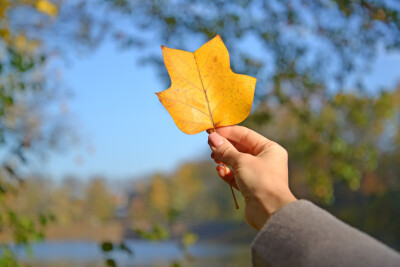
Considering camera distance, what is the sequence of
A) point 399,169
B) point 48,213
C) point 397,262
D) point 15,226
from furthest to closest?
1. point 399,169
2. point 48,213
3. point 15,226
4. point 397,262

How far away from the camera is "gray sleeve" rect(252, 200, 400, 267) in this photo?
54cm

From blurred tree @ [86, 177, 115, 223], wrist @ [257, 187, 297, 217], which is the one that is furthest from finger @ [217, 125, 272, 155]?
blurred tree @ [86, 177, 115, 223]

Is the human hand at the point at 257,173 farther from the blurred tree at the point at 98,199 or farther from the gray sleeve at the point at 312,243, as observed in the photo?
the blurred tree at the point at 98,199

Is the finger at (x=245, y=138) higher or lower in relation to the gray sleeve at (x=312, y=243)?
higher

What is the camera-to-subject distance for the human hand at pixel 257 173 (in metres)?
0.65

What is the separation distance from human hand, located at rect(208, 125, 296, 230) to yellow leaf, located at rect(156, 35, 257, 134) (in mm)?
45

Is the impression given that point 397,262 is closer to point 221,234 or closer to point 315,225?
point 315,225

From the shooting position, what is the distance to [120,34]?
4812 mm

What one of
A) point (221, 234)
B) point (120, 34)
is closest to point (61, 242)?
point (221, 234)

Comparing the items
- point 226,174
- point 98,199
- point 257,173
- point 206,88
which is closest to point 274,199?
point 257,173

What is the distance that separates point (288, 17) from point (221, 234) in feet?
110

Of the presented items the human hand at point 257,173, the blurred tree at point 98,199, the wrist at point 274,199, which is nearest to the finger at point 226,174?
the human hand at point 257,173

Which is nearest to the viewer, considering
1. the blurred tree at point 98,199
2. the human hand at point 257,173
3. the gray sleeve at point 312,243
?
the gray sleeve at point 312,243

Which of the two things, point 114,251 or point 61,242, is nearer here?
point 114,251
